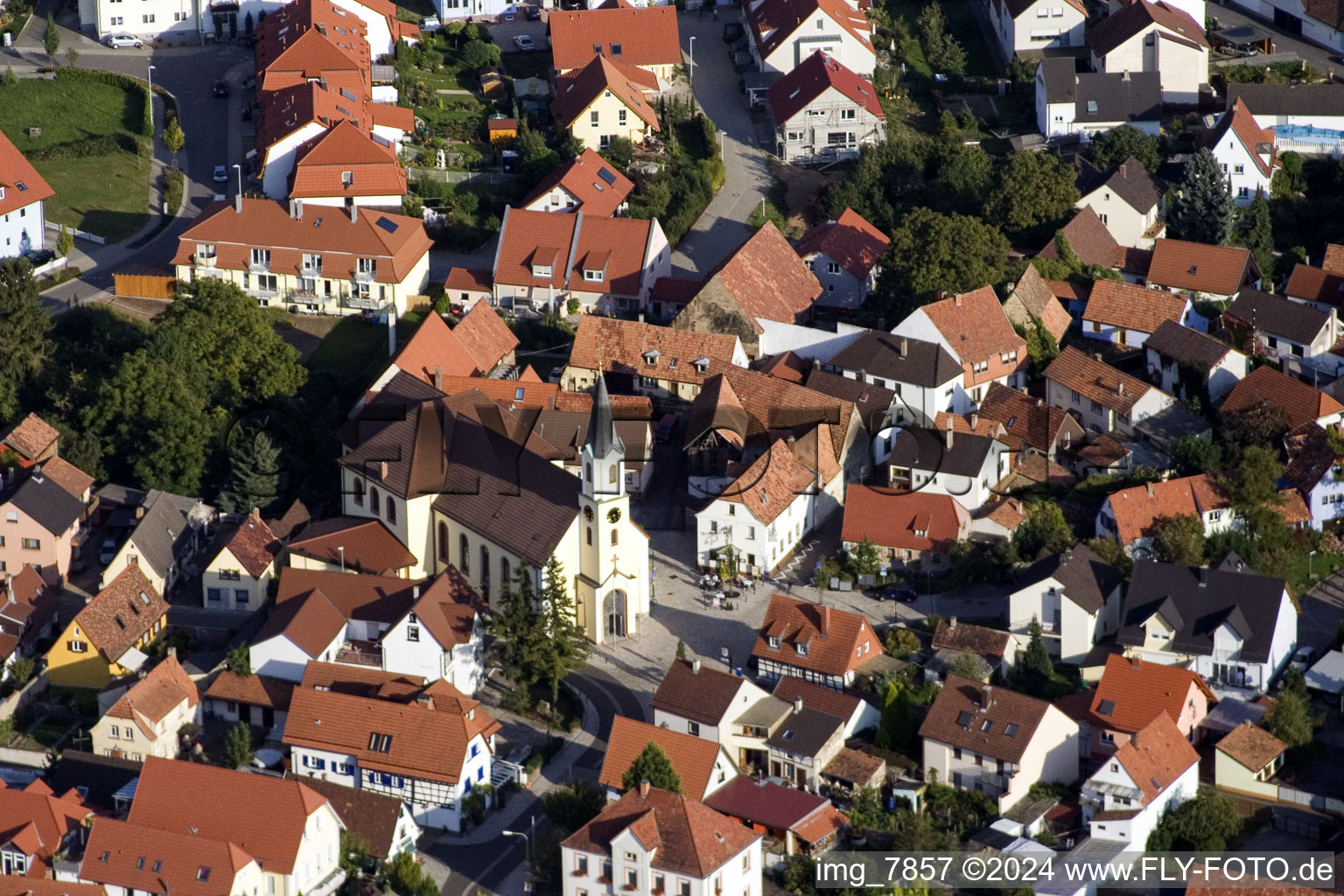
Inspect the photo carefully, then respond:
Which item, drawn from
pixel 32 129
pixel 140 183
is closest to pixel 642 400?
pixel 140 183

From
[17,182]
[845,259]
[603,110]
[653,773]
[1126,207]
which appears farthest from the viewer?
[603,110]

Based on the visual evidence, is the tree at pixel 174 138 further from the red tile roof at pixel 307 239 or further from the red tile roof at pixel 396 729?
the red tile roof at pixel 396 729

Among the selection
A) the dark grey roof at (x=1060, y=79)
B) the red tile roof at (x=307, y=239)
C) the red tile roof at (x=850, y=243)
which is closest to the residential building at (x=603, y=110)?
the red tile roof at (x=850, y=243)

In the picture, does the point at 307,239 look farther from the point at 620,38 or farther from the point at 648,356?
the point at 620,38

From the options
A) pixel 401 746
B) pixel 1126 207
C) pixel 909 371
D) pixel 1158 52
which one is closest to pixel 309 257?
pixel 909 371

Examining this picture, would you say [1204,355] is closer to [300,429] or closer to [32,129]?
[300,429]

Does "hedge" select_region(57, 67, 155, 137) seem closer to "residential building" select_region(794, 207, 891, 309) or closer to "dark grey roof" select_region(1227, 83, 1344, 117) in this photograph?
"residential building" select_region(794, 207, 891, 309)

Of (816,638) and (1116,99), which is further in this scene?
(1116,99)
